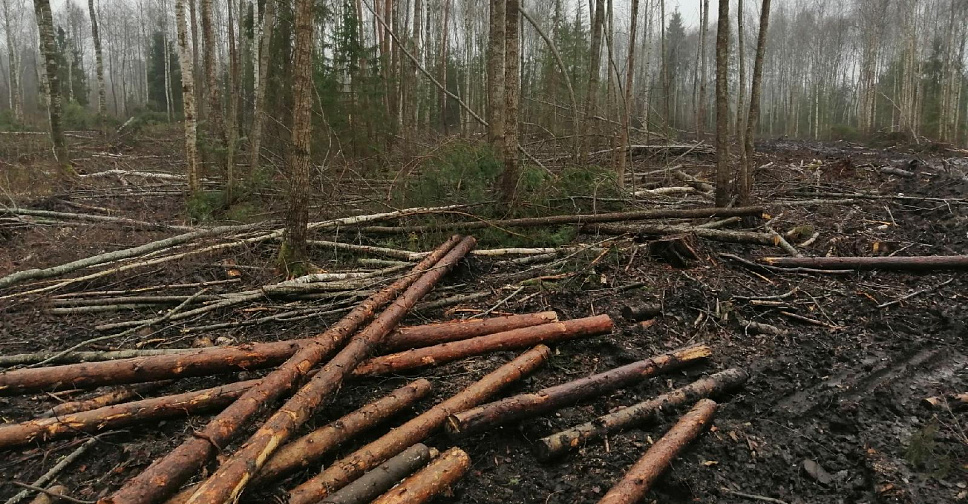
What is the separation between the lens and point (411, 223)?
7.39 metres

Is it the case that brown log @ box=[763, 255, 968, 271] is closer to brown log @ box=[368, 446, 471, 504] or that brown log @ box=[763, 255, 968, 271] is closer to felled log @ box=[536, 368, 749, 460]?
felled log @ box=[536, 368, 749, 460]

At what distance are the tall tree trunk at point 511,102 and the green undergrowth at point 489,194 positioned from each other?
0.12 meters

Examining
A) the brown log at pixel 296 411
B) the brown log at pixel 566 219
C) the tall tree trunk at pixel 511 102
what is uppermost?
the tall tree trunk at pixel 511 102

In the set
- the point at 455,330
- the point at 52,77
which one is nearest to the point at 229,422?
the point at 455,330

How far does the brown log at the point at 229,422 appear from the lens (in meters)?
2.55

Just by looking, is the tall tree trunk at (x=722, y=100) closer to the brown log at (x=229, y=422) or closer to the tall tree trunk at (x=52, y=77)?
the brown log at (x=229, y=422)

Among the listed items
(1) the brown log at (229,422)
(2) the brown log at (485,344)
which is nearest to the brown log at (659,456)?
(2) the brown log at (485,344)

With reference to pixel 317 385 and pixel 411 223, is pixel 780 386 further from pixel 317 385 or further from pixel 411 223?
pixel 411 223

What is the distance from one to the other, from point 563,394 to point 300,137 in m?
3.90

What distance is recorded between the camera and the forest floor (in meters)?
3.26

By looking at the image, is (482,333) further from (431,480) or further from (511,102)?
(511,102)

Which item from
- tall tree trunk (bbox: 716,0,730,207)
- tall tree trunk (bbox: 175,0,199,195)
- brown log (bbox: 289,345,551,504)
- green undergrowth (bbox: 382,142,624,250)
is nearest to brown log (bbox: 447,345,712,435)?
brown log (bbox: 289,345,551,504)

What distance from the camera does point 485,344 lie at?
450cm

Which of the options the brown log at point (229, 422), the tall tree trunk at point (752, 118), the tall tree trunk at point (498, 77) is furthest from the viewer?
the tall tree trunk at point (752, 118)
